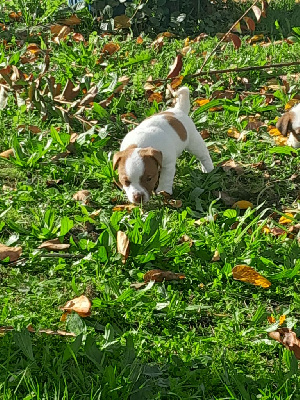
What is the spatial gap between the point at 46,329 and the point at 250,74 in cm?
378

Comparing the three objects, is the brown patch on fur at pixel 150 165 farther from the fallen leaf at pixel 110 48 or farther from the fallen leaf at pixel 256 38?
the fallen leaf at pixel 256 38

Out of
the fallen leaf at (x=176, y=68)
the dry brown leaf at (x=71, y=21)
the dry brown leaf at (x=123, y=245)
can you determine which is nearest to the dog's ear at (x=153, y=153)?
the dry brown leaf at (x=123, y=245)

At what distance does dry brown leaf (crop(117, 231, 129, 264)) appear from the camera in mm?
3097

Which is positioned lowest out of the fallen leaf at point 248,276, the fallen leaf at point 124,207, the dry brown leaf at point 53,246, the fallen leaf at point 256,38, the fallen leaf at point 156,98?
the fallen leaf at point 256,38

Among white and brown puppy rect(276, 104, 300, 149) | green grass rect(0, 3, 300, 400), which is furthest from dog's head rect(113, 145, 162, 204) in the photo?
white and brown puppy rect(276, 104, 300, 149)

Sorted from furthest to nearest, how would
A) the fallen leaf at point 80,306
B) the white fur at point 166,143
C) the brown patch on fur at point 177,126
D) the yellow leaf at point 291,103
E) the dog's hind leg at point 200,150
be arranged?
1. the yellow leaf at point 291,103
2. the dog's hind leg at point 200,150
3. the brown patch on fur at point 177,126
4. the white fur at point 166,143
5. the fallen leaf at point 80,306

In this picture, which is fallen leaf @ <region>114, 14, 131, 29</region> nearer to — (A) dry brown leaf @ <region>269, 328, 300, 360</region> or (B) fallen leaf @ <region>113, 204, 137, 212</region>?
(B) fallen leaf @ <region>113, 204, 137, 212</region>

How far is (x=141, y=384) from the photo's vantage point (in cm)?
234

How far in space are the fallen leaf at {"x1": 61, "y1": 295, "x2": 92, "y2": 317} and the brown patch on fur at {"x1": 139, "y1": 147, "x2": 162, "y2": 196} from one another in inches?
42.4

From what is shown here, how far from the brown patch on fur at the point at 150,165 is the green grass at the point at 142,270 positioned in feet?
0.59

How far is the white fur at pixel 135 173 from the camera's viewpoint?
3.67 m

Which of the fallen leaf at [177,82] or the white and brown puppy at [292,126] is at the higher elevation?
the fallen leaf at [177,82]

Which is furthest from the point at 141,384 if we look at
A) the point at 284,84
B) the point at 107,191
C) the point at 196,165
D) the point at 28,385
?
the point at 284,84

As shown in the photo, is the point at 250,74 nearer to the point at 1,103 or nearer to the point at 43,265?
the point at 1,103
